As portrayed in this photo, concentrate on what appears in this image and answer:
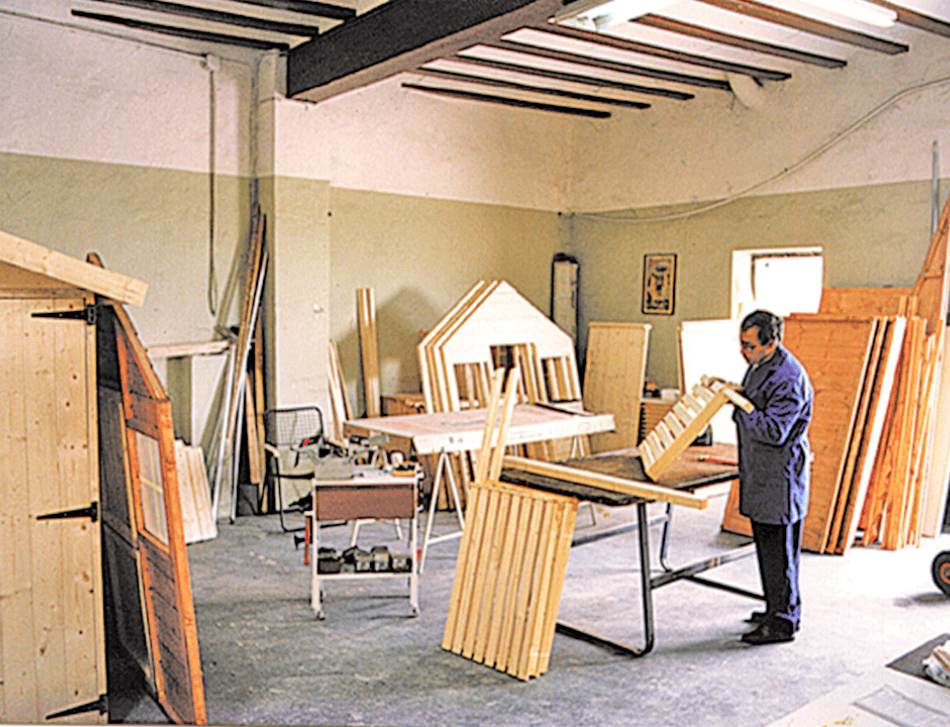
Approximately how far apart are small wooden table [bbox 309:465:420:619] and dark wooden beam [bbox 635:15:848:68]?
375 cm

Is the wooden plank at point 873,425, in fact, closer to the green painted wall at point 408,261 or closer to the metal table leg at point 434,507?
the metal table leg at point 434,507

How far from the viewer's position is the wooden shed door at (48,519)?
11.9ft

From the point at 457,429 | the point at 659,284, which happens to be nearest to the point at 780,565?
the point at 457,429

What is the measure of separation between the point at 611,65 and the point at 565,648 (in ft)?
16.9

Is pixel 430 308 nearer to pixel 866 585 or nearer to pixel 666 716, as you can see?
pixel 866 585

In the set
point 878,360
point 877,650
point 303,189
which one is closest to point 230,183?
point 303,189

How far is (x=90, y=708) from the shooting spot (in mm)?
3840

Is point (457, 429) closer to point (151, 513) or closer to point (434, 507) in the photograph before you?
point (434, 507)

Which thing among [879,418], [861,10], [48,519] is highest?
[861,10]

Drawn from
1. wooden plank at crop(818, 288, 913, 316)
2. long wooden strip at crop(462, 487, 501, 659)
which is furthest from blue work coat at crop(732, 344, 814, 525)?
wooden plank at crop(818, 288, 913, 316)

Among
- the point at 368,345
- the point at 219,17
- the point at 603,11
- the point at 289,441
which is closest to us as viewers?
the point at 603,11

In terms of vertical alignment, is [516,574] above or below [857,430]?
below

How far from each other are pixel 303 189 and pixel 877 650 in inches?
215

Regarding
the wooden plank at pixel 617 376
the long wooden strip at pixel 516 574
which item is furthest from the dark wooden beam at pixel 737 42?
the long wooden strip at pixel 516 574
